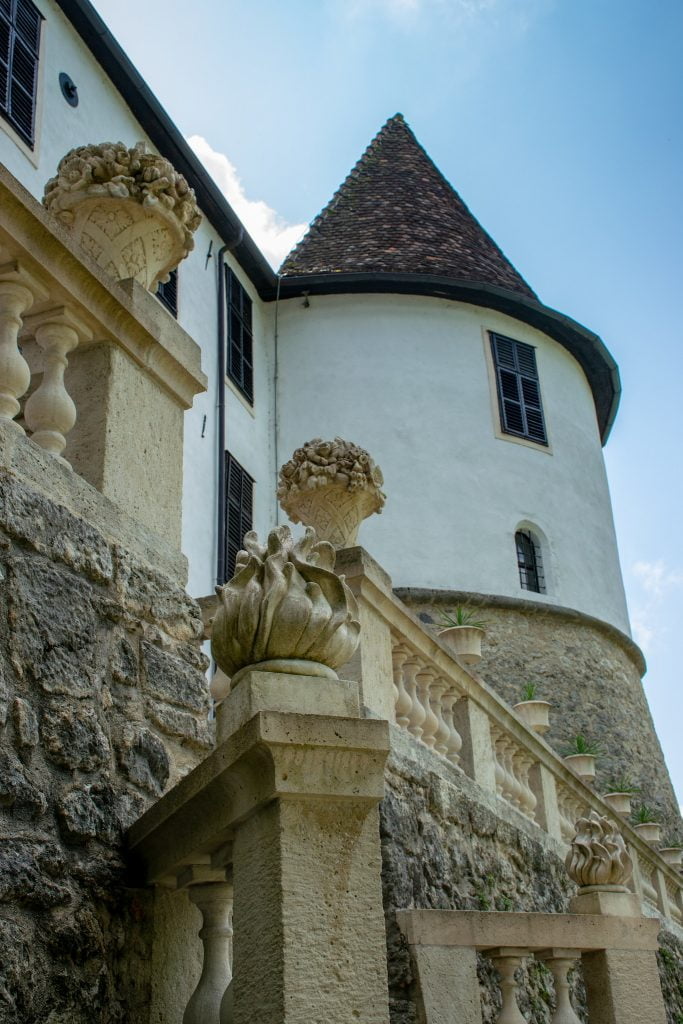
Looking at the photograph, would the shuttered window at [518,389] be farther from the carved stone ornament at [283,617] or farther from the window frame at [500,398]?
the carved stone ornament at [283,617]

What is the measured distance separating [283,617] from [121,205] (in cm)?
212

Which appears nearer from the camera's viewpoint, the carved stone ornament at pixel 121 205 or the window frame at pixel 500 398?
the carved stone ornament at pixel 121 205

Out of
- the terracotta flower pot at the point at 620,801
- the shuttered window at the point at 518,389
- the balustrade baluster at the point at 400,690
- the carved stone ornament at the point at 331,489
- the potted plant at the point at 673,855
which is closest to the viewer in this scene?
the balustrade baluster at the point at 400,690

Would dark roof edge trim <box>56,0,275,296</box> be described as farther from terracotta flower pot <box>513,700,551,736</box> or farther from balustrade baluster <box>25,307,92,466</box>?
balustrade baluster <box>25,307,92,466</box>

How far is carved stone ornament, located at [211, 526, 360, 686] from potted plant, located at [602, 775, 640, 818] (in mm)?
11974

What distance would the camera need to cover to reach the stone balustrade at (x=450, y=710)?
6.23 m

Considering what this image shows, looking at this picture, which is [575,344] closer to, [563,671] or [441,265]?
[441,265]

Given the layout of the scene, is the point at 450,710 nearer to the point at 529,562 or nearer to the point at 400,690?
the point at 400,690

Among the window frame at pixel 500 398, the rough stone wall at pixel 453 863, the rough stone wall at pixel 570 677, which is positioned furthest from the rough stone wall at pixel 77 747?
the window frame at pixel 500 398

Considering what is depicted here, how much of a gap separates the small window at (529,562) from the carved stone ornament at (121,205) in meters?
13.5

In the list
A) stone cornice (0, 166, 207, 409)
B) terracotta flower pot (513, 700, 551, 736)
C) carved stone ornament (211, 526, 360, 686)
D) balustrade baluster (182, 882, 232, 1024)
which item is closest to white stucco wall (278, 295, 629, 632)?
terracotta flower pot (513, 700, 551, 736)

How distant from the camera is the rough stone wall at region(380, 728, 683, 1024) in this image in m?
5.66

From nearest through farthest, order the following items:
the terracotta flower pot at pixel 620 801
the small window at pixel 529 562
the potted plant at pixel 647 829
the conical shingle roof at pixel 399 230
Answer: the potted plant at pixel 647 829, the terracotta flower pot at pixel 620 801, the small window at pixel 529 562, the conical shingle roof at pixel 399 230

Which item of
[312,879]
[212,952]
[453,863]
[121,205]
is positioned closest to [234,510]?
[453,863]
